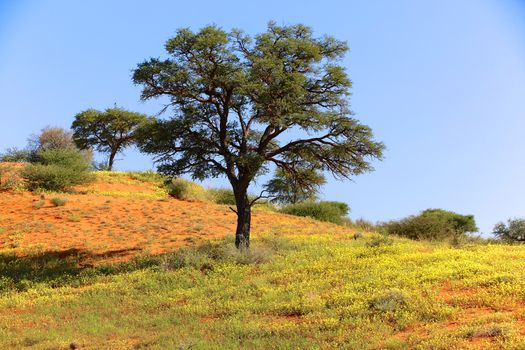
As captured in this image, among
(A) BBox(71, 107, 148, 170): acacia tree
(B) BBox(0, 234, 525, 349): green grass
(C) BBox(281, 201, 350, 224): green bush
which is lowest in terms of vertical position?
(B) BBox(0, 234, 525, 349): green grass

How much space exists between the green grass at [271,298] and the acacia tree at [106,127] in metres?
33.8

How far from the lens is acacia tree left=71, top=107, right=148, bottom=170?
53219 millimetres

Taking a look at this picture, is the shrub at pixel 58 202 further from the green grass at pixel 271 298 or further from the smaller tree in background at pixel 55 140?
the smaller tree in background at pixel 55 140

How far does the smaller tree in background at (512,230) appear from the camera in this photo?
100.0 ft

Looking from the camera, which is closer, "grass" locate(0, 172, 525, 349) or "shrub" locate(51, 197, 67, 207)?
"grass" locate(0, 172, 525, 349)

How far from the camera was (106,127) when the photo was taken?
177 ft

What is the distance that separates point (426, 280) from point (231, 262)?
746 centimetres

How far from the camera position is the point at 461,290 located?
12016mm

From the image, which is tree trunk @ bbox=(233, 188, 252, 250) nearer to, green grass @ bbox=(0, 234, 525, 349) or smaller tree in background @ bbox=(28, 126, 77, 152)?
green grass @ bbox=(0, 234, 525, 349)

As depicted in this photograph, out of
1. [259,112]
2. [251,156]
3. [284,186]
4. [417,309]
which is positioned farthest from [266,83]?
[417,309]

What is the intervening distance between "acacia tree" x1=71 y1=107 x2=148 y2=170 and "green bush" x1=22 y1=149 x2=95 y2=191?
15.4 m

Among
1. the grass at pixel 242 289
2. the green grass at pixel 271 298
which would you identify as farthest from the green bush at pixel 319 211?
the green grass at pixel 271 298

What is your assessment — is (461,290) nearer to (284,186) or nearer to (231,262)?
(231,262)

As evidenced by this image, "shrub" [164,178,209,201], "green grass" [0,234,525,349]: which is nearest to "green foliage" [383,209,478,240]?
"green grass" [0,234,525,349]
